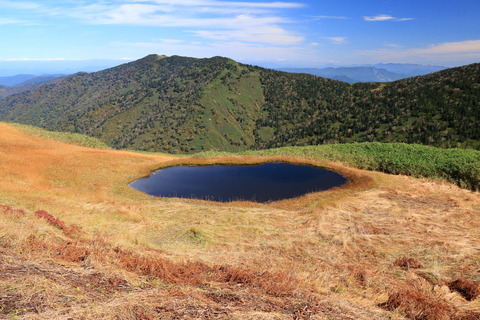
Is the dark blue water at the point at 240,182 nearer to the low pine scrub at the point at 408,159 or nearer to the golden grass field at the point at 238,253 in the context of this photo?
the golden grass field at the point at 238,253

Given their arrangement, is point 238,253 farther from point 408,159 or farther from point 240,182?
point 408,159

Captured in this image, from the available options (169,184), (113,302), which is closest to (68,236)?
(113,302)

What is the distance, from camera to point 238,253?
14984mm

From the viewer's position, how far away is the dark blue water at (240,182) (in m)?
29.0

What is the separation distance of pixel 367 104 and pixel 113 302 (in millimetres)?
133534

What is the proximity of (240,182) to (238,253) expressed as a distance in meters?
18.2

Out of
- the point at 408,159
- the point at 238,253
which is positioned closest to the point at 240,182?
the point at 238,253

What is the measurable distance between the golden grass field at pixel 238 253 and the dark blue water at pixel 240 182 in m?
2.79

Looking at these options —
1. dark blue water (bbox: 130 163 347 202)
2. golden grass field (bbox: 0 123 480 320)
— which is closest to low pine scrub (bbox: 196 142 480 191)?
golden grass field (bbox: 0 123 480 320)

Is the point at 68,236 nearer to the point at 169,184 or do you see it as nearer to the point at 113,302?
the point at 113,302

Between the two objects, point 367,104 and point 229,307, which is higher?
point 367,104

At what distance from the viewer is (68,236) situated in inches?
568

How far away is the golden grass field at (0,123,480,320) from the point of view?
784 centimetres

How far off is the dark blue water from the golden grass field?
279 centimetres
